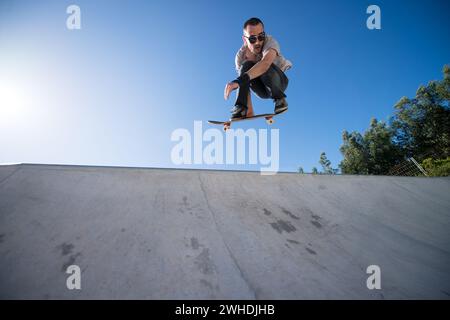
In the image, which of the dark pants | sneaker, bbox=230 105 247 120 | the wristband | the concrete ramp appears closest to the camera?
the concrete ramp

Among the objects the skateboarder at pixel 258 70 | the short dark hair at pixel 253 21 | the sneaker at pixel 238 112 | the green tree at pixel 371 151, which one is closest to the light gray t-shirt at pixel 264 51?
the skateboarder at pixel 258 70

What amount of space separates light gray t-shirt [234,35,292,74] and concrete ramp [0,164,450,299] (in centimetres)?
200

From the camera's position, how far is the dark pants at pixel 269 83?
14.1 ft

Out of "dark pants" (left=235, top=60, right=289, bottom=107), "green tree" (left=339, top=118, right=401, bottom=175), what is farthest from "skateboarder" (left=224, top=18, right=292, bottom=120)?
"green tree" (left=339, top=118, right=401, bottom=175)

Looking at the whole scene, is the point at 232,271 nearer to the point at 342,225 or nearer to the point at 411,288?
the point at 411,288

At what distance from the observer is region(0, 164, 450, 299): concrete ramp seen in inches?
77.5

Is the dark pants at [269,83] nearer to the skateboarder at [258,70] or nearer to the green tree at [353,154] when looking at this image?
the skateboarder at [258,70]

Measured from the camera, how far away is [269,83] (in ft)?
14.4

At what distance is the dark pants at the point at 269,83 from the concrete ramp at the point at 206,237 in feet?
4.71

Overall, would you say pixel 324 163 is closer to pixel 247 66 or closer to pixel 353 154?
pixel 353 154

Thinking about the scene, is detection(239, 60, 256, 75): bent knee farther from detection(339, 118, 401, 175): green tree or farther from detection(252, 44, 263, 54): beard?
detection(339, 118, 401, 175): green tree

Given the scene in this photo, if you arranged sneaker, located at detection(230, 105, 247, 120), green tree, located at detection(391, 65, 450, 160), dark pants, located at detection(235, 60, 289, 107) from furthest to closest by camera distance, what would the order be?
green tree, located at detection(391, 65, 450, 160), sneaker, located at detection(230, 105, 247, 120), dark pants, located at detection(235, 60, 289, 107)

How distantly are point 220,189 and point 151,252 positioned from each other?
65.7 inches

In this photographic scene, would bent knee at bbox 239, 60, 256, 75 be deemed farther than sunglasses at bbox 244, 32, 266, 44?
Yes
